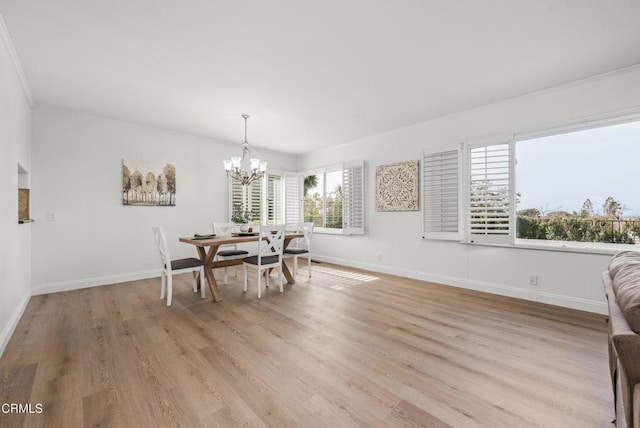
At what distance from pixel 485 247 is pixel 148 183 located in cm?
534

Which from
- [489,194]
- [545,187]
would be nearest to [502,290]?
[489,194]

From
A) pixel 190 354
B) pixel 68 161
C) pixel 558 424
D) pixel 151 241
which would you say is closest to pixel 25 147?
pixel 68 161

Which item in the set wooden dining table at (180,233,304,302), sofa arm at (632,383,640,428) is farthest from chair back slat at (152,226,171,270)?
sofa arm at (632,383,640,428)

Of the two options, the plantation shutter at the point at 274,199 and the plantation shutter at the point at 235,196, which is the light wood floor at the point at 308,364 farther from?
the plantation shutter at the point at 274,199

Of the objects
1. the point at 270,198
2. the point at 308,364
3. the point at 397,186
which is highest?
the point at 397,186

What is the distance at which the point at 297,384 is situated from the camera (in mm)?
1817

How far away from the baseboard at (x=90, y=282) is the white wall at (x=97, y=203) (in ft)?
0.04

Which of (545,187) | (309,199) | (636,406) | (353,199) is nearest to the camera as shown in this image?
(636,406)

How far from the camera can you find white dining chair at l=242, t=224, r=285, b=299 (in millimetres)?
3811

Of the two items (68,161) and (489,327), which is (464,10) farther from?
(68,161)

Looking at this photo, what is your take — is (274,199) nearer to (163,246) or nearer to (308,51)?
(163,246)

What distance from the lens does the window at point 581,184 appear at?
9.93ft

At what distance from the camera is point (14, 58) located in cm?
267

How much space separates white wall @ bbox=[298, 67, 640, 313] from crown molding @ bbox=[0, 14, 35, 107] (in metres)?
4.70
